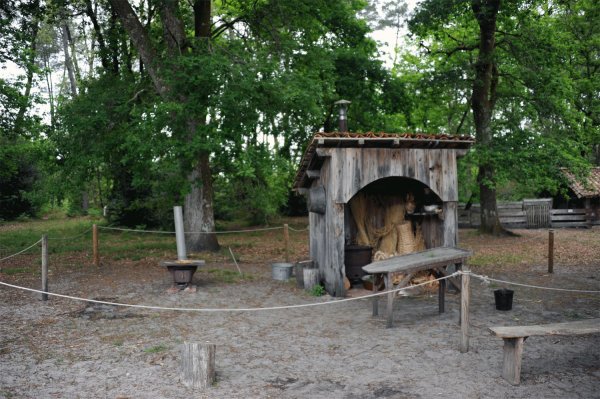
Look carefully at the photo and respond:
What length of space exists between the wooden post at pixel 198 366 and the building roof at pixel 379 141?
16.0ft

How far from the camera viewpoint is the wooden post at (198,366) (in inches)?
217

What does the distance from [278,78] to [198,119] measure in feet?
8.91

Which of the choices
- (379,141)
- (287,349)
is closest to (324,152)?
(379,141)

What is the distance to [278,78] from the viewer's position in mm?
12797

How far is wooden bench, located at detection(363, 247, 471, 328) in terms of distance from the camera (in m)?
7.77

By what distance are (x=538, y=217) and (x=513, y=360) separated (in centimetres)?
2175

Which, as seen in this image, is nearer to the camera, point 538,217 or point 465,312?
point 465,312

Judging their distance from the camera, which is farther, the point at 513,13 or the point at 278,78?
the point at 513,13

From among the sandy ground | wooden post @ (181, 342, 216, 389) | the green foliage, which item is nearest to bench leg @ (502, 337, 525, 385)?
the sandy ground

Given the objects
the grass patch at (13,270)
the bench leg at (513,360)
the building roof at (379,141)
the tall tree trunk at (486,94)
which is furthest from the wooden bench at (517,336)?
the grass patch at (13,270)

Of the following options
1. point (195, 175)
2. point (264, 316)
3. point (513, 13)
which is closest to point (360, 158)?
point (264, 316)

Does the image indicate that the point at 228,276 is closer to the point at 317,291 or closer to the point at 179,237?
the point at 179,237

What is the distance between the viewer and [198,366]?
5.54 metres

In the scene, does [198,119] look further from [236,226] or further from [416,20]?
[236,226]
